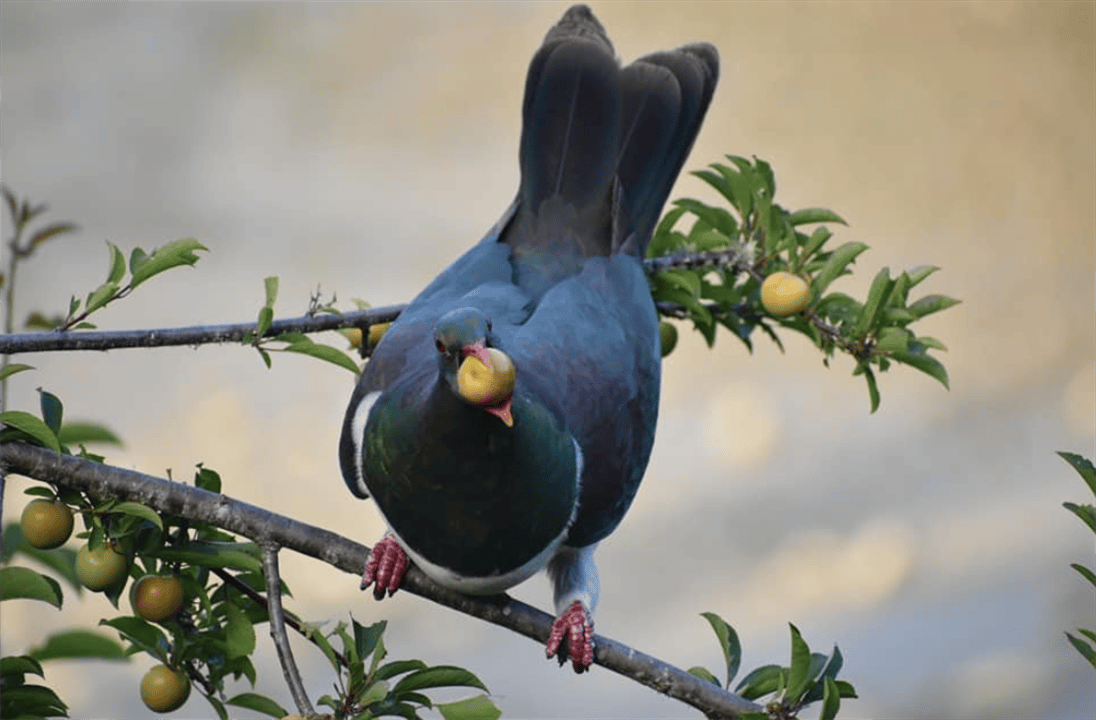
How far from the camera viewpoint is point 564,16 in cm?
352

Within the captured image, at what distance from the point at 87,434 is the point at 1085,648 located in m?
1.77

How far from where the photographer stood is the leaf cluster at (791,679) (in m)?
2.31

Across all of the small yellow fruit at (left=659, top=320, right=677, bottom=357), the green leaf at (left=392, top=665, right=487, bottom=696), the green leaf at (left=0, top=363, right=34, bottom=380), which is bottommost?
the green leaf at (left=392, top=665, right=487, bottom=696)

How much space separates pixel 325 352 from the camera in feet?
8.70

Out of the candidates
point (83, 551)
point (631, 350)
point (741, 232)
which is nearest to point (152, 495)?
point (83, 551)

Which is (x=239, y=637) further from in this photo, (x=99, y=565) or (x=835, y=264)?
(x=835, y=264)

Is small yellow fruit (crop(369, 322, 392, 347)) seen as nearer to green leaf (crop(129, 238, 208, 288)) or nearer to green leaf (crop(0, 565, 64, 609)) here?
green leaf (crop(129, 238, 208, 288))

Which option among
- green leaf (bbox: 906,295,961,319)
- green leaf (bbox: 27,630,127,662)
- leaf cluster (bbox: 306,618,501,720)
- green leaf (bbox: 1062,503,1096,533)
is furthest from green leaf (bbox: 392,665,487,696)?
green leaf (bbox: 906,295,961,319)

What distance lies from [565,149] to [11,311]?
2046 mm

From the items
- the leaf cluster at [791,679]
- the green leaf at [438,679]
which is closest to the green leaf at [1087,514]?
the leaf cluster at [791,679]

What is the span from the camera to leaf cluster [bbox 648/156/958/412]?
3189mm

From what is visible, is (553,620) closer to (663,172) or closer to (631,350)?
(631,350)

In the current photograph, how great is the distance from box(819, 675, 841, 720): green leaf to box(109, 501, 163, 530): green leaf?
122cm

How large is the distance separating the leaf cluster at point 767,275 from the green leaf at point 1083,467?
2.68 feet
